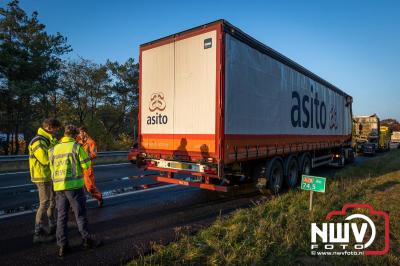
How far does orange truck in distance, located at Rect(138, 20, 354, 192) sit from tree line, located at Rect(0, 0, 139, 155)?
17253mm

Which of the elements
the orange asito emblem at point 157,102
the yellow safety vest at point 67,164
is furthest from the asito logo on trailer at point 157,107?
the yellow safety vest at point 67,164

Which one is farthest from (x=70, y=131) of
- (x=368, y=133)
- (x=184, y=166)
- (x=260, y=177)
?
(x=368, y=133)

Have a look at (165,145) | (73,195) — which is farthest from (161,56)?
(73,195)

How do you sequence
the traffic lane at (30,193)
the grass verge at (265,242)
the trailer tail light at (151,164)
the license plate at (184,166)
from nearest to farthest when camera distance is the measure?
the grass verge at (265,242) < the traffic lane at (30,193) < the license plate at (184,166) < the trailer tail light at (151,164)

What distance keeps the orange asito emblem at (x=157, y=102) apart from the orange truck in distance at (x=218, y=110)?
0.08ft

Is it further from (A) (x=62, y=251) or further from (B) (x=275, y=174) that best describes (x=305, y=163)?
(A) (x=62, y=251)

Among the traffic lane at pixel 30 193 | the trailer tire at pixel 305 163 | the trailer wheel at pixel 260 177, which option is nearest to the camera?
the traffic lane at pixel 30 193

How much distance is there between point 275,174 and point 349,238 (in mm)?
3983

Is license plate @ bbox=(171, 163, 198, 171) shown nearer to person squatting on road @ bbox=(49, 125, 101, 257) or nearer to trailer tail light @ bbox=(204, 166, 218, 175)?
trailer tail light @ bbox=(204, 166, 218, 175)

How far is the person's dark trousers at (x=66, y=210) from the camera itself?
4.18m

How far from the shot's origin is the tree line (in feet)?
71.3

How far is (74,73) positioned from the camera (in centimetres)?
3148

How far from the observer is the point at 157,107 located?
772cm

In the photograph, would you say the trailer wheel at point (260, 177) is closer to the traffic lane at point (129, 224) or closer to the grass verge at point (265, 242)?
the traffic lane at point (129, 224)
